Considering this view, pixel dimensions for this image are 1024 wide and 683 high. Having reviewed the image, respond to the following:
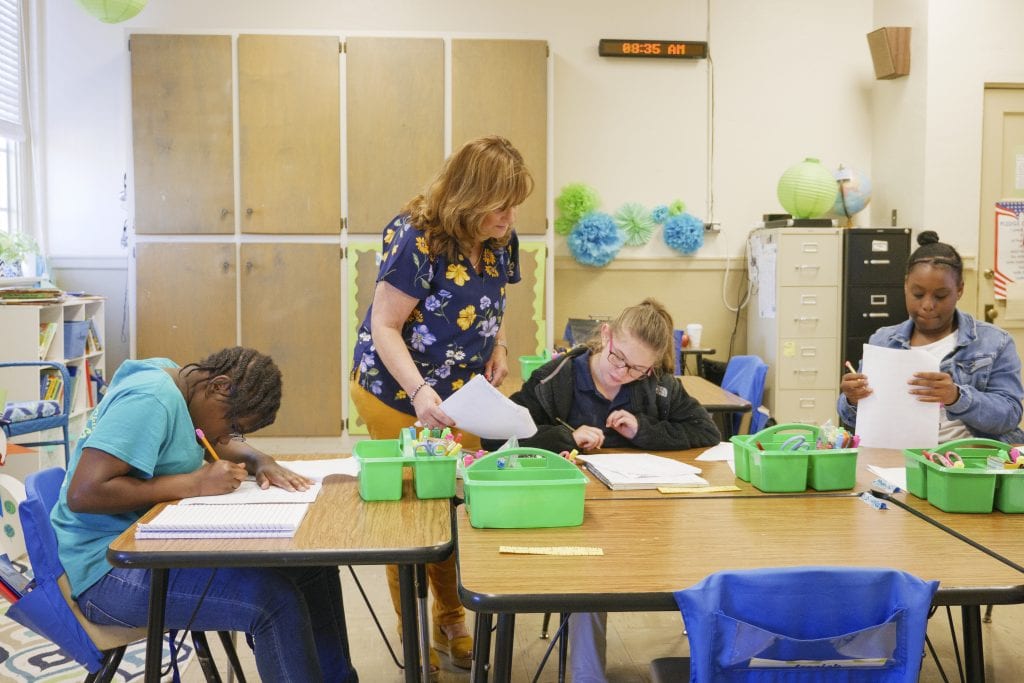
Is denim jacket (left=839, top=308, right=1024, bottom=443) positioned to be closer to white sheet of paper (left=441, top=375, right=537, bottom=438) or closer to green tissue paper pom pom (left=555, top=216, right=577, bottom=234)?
white sheet of paper (left=441, top=375, right=537, bottom=438)

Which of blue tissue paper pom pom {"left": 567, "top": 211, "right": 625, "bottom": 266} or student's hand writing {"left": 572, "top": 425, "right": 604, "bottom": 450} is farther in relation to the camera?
blue tissue paper pom pom {"left": 567, "top": 211, "right": 625, "bottom": 266}

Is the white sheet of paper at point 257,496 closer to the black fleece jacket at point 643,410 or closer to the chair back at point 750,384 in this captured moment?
the black fleece jacket at point 643,410

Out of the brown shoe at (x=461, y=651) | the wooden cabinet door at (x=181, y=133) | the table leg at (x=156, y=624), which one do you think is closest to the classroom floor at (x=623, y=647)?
the brown shoe at (x=461, y=651)

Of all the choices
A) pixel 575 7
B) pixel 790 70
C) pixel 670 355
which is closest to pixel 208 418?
pixel 670 355

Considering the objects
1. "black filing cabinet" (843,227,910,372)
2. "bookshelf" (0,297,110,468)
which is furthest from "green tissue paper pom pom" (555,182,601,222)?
"bookshelf" (0,297,110,468)

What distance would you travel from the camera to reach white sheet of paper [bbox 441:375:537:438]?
191 centimetres

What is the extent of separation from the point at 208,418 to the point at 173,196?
350 cm

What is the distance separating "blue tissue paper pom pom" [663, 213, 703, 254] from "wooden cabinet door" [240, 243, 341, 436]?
1.99m

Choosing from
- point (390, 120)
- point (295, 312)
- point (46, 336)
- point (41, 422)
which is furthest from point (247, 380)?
point (390, 120)

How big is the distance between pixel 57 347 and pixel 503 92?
8.54 feet

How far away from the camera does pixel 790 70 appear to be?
5.70m

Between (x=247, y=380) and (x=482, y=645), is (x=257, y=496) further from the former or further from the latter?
(x=482, y=645)

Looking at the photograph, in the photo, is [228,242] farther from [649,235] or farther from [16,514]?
[16,514]

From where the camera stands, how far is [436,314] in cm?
235
